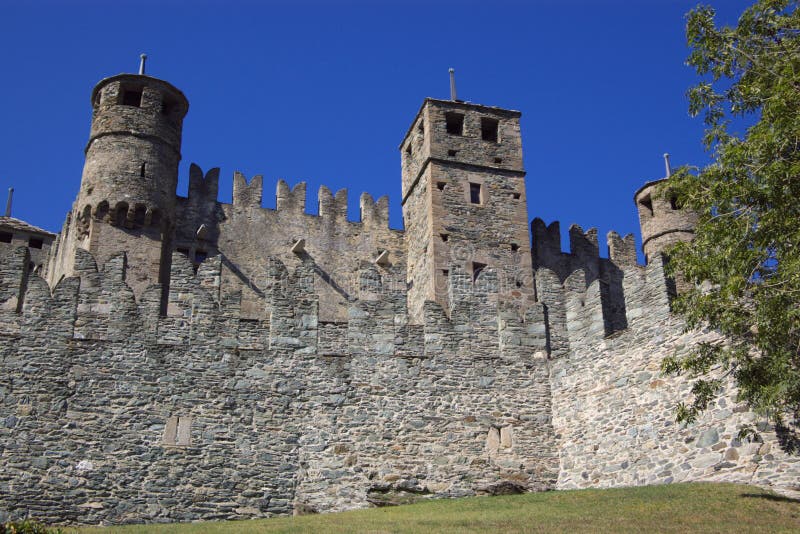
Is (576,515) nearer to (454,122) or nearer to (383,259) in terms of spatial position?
(383,259)

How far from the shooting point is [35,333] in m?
19.5

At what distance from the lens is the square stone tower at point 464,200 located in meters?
31.2

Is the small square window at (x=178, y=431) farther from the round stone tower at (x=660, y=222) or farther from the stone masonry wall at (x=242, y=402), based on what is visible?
the round stone tower at (x=660, y=222)

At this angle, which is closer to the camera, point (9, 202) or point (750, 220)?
point (750, 220)

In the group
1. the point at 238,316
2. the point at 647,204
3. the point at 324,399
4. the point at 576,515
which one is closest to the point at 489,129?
the point at 647,204

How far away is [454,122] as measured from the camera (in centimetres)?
Result: 3388

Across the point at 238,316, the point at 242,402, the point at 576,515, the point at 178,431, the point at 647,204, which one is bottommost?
the point at 576,515

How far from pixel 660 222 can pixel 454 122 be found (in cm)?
799

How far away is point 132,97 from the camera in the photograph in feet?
101

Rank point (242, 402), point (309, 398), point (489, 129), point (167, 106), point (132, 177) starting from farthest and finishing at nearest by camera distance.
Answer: point (489, 129) < point (167, 106) < point (132, 177) < point (309, 398) < point (242, 402)

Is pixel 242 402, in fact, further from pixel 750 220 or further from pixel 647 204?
pixel 647 204

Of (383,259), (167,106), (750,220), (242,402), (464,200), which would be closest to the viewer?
(750,220)

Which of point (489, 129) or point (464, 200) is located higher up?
point (489, 129)

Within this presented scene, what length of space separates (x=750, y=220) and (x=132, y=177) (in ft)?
62.3
